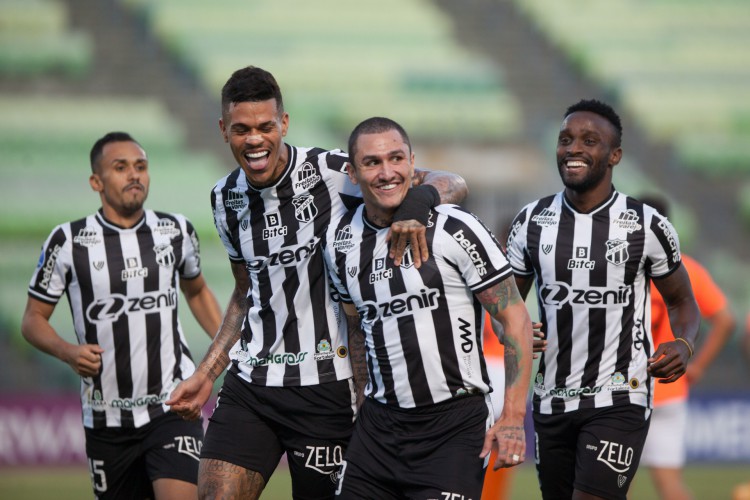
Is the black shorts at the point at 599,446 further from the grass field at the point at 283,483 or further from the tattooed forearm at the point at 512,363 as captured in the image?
the grass field at the point at 283,483

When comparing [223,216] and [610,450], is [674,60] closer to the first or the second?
[610,450]

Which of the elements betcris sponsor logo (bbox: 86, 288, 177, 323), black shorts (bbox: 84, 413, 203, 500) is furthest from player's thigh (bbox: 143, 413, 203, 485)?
betcris sponsor logo (bbox: 86, 288, 177, 323)

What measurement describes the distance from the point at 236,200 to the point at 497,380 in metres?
2.59

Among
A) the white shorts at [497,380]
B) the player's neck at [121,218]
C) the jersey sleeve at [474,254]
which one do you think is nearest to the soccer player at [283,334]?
the jersey sleeve at [474,254]

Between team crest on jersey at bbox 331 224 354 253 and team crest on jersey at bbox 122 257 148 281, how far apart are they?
1715 millimetres

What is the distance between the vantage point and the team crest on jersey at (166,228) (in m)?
5.96

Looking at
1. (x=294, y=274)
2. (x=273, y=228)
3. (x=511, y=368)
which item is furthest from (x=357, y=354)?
(x=511, y=368)

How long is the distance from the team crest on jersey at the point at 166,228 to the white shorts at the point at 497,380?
212cm

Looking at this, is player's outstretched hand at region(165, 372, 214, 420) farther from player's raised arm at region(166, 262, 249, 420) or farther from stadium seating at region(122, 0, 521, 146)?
stadium seating at region(122, 0, 521, 146)

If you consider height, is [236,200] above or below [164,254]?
above

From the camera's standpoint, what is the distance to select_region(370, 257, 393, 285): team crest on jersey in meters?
4.24

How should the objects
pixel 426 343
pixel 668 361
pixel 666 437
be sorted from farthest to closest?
1. pixel 666 437
2. pixel 668 361
3. pixel 426 343

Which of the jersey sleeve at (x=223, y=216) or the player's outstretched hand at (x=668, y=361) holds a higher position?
the jersey sleeve at (x=223, y=216)

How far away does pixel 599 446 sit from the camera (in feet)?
16.0
